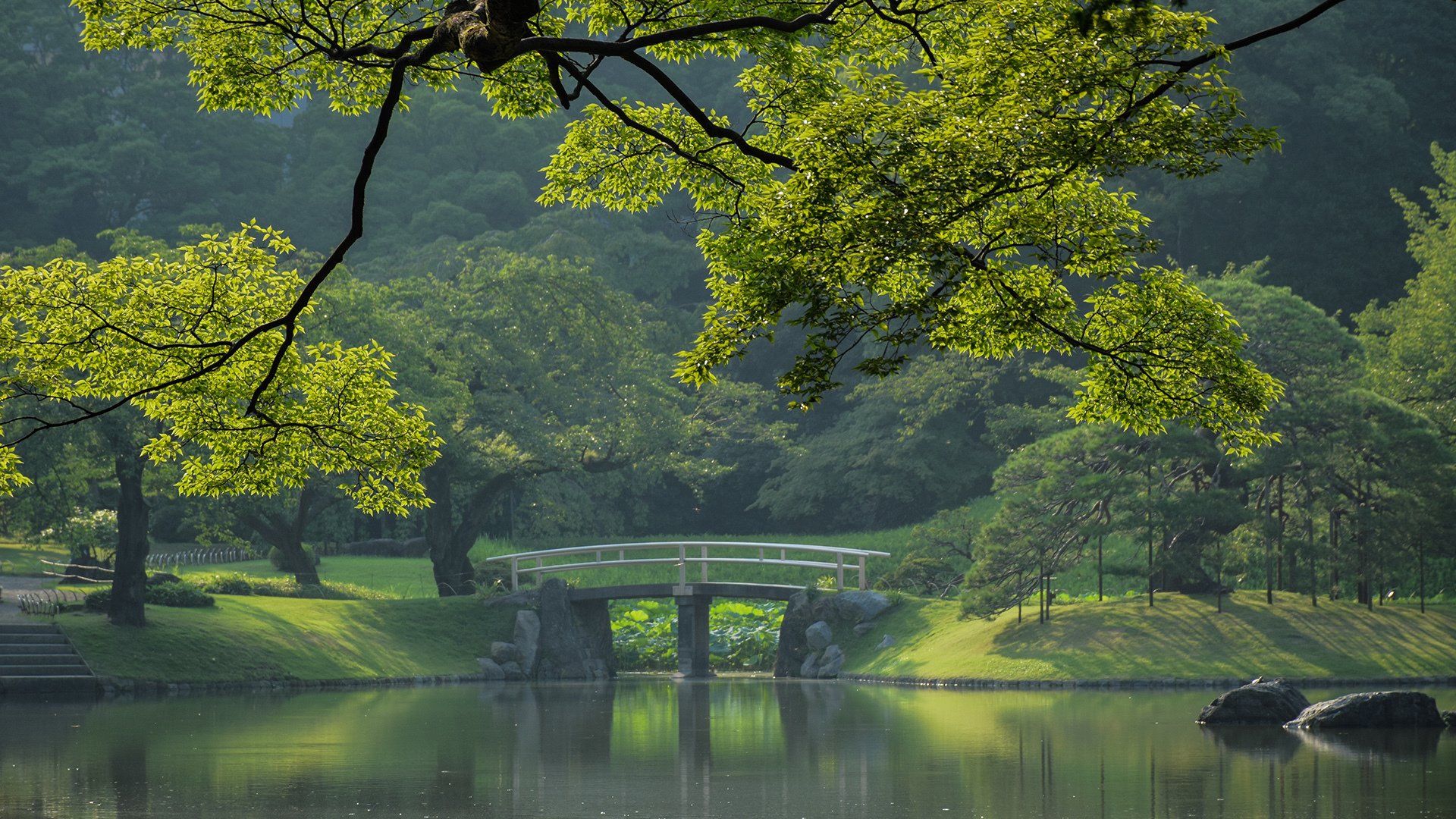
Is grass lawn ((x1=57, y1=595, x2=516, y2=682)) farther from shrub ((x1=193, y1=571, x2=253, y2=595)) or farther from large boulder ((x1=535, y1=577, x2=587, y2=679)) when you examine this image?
shrub ((x1=193, y1=571, x2=253, y2=595))

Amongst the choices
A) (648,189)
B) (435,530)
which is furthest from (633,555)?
(648,189)

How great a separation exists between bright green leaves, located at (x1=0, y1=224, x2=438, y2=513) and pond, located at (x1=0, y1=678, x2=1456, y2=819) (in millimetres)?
2639

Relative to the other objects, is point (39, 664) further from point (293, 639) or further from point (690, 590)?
point (690, 590)

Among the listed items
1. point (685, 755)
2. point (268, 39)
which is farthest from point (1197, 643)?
point (268, 39)

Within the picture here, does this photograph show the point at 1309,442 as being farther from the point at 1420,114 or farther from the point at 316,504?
the point at 1420,114

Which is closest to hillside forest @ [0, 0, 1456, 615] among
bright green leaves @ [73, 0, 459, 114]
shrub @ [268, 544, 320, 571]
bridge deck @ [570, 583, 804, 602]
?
shrub @ [268, 544, 320, 571]

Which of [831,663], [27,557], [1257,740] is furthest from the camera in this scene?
[27,557]

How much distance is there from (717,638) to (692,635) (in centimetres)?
333

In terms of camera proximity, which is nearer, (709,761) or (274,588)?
(709,761)

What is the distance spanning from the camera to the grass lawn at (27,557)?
3522cm

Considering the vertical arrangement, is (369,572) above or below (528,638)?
above

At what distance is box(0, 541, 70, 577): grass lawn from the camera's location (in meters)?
35.2

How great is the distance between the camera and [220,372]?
13.4m

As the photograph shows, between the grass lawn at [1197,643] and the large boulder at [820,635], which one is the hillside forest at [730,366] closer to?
the grass lawn at [1197,643]
